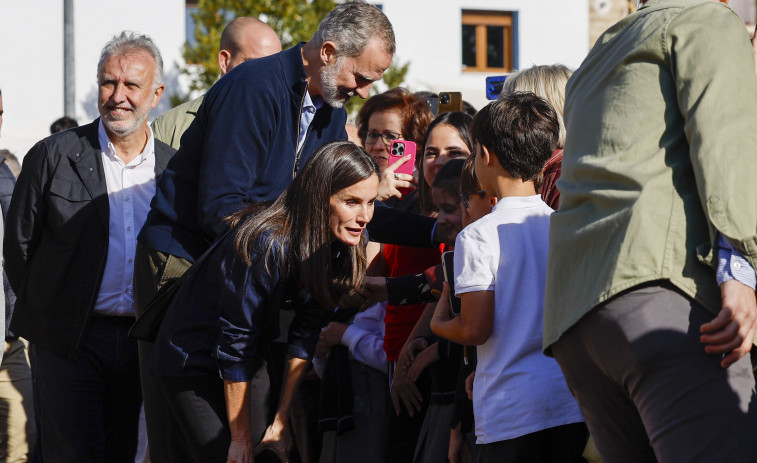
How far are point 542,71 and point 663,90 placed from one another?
1744 millimetres

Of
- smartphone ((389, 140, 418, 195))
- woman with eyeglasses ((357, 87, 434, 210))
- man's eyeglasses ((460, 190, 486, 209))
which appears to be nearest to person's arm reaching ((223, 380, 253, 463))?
man's eyeglasses ((460, 190, 486, 209))

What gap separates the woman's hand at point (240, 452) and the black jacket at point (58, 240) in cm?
124

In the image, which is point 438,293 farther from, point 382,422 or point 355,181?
point 382,422

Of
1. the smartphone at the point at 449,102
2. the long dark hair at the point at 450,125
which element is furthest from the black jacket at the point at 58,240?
the smartphone at the point at 449,102

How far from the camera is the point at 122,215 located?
171 inches

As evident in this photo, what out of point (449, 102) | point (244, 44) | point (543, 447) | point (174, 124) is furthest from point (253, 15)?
point (543, 447)

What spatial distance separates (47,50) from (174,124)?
39.3 feet

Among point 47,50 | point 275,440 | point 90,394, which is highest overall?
point 47,50

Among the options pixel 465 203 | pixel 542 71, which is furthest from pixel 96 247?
pixel 542 71

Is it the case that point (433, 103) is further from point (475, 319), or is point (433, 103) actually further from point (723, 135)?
point (723, 135)

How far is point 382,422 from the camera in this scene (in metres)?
4.16

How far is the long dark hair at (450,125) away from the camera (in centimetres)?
428

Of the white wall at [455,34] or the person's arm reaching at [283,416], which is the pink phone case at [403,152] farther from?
the white wall at [455,34]

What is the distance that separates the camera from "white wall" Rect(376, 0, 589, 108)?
63.6ft
